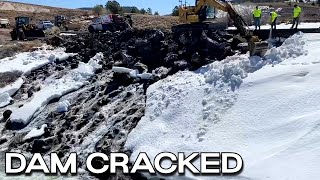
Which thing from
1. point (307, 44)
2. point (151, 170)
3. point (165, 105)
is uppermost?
point (307, 44)

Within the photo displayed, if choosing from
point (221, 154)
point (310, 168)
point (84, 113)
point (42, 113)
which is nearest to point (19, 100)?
point (42, 113)

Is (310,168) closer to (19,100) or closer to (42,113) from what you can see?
(42,113)

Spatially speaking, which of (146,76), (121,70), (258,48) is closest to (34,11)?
(121,70)

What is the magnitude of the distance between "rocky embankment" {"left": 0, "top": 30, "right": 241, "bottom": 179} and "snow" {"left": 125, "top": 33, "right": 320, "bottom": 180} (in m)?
0.83

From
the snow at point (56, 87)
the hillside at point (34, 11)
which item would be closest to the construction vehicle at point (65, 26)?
the hillside at point (34, 11)

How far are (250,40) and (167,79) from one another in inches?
136

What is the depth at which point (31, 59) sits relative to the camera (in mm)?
23516

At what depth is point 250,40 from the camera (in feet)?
55.9

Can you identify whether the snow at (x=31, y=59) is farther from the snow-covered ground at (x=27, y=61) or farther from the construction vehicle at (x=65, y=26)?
the construction vehicle at (x=65, y=26)

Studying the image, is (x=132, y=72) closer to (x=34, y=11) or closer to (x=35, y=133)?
(x=35, y=133)

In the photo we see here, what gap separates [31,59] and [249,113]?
14.0 m

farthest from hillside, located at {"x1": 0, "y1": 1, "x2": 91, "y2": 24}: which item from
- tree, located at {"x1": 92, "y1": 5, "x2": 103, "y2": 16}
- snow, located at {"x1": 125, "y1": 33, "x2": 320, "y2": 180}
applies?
snow, located at {"x1": 125, "y1": 33, "x2": 320, "y2": 180}

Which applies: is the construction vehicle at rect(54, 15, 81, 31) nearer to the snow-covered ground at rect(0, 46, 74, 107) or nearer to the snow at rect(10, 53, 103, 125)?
the snow-covered ground at rect(0, 46, 74, 107)

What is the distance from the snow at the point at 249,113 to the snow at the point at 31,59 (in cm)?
787
